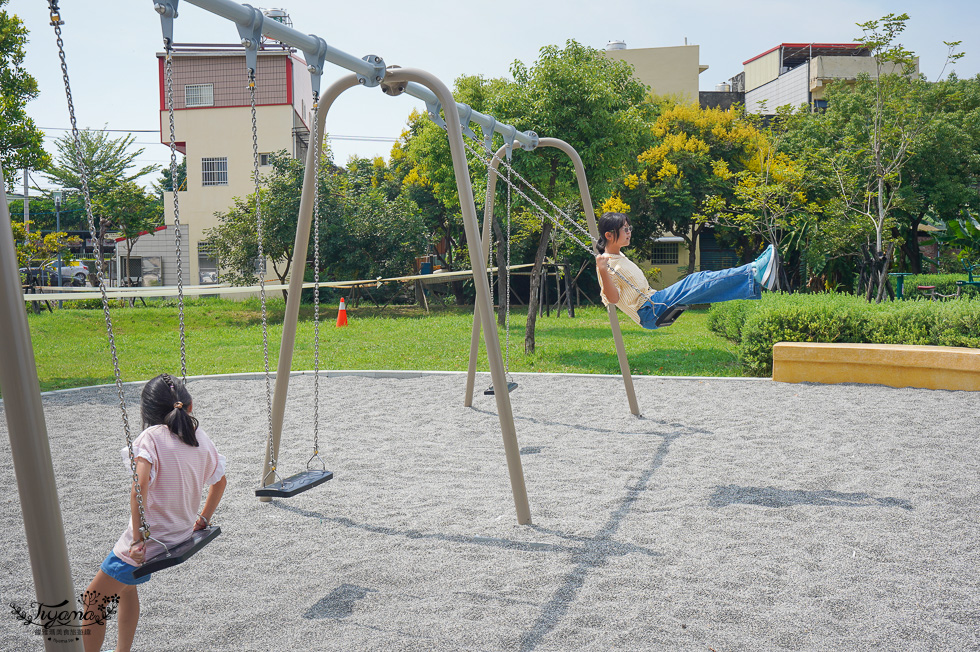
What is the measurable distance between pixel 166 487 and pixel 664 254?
23880mm

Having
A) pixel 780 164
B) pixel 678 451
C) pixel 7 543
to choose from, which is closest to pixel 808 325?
pixel 678 451

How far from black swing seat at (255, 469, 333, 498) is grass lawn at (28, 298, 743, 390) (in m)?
5.89

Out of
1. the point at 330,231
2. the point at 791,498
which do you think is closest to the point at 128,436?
the point at 791,498

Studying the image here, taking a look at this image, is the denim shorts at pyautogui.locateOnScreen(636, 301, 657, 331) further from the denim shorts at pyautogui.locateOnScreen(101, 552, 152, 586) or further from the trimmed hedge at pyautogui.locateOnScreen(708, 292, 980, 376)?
the trimmed hedge at pyautogui.locateOnScreen(708, 292, 980, 376)

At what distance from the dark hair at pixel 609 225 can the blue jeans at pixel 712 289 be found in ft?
1.83

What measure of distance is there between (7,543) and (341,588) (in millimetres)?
1903

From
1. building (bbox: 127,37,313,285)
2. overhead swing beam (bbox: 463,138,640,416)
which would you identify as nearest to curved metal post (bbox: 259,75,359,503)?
overhead swing beam (bbox: 463,138,640,416)

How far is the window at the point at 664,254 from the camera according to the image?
2478 cm

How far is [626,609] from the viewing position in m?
2.81

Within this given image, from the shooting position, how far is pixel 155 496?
2398mm

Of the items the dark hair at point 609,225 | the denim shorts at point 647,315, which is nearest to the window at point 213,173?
the dark hair at point 609,225

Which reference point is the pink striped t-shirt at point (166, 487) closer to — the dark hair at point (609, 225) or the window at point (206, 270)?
the dark hair at point (609, 225)

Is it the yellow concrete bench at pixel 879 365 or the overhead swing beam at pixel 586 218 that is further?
the yellow concrete bench at pixel 879 365

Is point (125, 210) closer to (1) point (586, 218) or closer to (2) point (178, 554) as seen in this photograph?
(1) point (586, 218)
